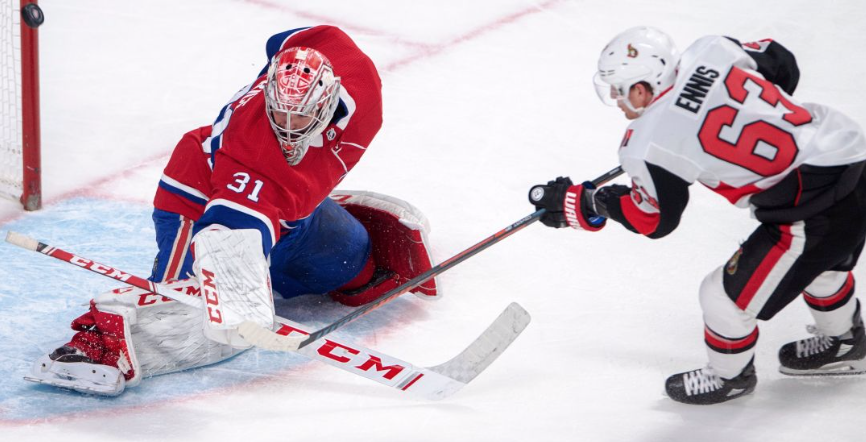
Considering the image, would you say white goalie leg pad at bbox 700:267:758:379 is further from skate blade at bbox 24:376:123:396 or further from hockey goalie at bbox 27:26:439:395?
skate blade at bbox 24:376:123:396

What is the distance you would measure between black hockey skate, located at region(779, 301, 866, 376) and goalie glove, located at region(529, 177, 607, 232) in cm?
66

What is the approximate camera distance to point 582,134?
4430 mm

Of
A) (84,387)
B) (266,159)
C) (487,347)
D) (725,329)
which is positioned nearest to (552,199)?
(487,347)

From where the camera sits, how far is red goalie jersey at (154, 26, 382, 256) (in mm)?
2662

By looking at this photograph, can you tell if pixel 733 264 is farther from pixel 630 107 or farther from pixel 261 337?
pixel 261 337

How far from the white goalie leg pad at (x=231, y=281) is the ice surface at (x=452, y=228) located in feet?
1.06

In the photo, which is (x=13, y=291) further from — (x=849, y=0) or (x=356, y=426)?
(x=849, y=0)

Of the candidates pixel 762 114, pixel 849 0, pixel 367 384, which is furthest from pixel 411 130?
pixel 849 0

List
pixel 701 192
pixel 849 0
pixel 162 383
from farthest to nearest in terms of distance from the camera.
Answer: pixel 849 0, pixel 701 192, pixel 162 383

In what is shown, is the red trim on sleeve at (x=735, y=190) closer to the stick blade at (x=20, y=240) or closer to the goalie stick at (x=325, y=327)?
the goalie stick at (x=325, y=327)

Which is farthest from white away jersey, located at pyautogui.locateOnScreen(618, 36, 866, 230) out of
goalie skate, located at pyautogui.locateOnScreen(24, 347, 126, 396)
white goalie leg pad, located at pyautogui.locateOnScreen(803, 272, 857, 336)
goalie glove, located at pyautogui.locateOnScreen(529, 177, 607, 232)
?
goalie skate, located at pyautogui.locateOnScreen(24, 347, 126, 396)

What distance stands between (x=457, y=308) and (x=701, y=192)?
1.22m

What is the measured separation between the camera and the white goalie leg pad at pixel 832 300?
9.21 feet

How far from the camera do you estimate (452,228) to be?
3.77 meters
